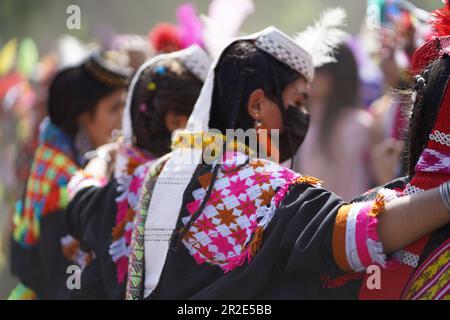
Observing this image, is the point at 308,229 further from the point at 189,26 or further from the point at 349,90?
the point at 349,90

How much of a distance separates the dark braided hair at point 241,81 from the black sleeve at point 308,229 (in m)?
0.44

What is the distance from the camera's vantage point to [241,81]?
119 inches

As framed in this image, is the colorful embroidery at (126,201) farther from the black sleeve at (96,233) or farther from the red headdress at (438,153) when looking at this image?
the red headdress at (438,153)

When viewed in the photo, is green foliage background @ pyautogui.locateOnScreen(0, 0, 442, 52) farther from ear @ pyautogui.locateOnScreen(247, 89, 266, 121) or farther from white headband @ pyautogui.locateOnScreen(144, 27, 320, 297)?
ear @ pyautogui.locateOnScreen(247, 89, 266, 121)

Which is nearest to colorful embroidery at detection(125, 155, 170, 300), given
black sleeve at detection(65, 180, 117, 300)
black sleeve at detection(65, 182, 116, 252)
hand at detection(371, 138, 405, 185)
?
black sleeve at detection(65, 180, 117, 300)

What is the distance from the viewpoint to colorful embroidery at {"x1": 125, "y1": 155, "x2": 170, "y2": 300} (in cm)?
309

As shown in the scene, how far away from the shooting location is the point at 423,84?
2.52 metres

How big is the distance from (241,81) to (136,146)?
1013 mm

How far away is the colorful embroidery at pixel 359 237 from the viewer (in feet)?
8.04

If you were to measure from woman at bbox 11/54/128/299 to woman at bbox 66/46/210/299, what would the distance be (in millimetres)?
520

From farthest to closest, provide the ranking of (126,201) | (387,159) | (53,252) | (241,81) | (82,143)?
(387,159) → (82,143) → (53,252) → (126,201) → (241,81)

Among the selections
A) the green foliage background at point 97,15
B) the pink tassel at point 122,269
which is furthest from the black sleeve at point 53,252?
the green foliage background at point 97,15

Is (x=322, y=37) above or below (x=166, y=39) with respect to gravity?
above

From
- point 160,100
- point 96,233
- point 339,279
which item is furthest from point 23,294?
point 339,279
